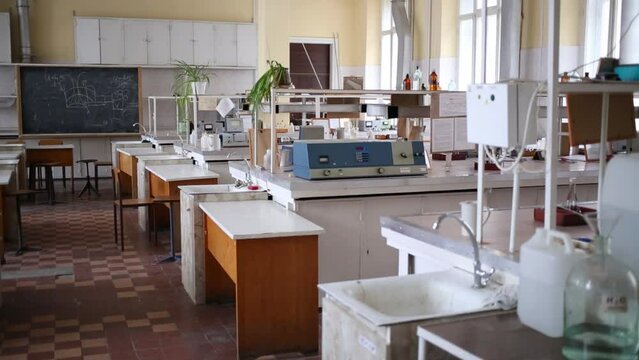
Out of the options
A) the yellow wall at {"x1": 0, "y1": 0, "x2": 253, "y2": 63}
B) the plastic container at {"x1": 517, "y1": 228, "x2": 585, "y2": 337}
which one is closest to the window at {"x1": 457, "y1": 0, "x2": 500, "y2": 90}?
the yellow wall at {"x1": 0, "y1": 0, "x2": 253, "y2": 63}

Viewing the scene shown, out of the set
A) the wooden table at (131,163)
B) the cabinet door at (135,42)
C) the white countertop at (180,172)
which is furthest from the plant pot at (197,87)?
the cabinet door at (135,42)

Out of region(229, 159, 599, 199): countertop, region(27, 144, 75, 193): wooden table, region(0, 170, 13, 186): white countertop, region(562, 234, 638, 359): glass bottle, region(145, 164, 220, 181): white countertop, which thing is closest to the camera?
region(562, 234, 638, 359): glass bottle

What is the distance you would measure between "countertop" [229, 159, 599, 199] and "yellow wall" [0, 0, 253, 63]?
7.59 metres

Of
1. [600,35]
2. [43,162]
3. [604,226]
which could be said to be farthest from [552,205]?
[43,162]

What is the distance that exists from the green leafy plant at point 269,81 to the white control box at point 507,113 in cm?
253

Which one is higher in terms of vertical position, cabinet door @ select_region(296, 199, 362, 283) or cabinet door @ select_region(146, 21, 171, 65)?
cabinet door @ select_region(146, 21, 171, 65)

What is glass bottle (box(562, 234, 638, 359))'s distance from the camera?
169 cm

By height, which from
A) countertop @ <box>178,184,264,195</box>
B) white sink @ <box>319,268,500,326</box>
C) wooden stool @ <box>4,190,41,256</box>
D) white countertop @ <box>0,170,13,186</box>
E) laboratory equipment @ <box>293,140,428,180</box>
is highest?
laboratory equipment @ <box>293,140,428,180</box>

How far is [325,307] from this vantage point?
89.1 inches

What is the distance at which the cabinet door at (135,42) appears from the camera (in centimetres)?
1106

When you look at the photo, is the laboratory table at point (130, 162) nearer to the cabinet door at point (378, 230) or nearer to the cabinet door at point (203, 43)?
the cabinet door at point (203, 43)

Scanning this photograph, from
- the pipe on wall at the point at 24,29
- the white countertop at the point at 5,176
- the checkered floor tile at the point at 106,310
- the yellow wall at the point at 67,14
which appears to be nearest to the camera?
the checkered floor tile at the point at 106,310

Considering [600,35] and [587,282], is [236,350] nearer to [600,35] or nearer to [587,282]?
[587,282]

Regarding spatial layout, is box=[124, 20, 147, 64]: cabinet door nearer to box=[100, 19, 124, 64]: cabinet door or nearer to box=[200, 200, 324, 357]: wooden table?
box=[100, 19, 124, 64]: cabinet door
